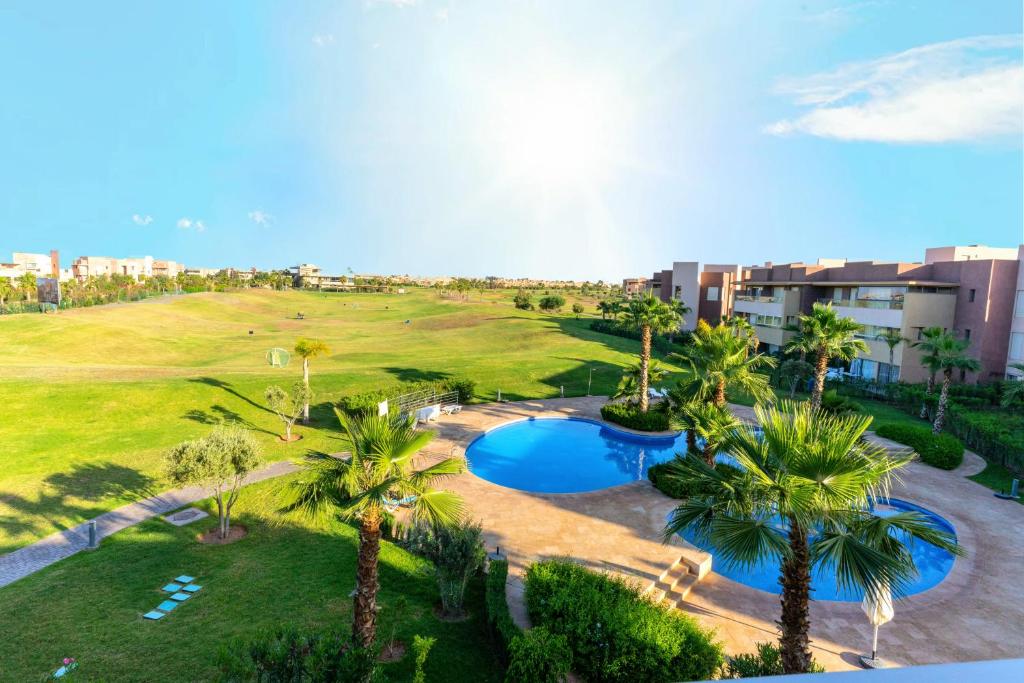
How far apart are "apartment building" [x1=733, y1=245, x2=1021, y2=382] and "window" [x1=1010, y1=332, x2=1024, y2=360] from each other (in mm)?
282

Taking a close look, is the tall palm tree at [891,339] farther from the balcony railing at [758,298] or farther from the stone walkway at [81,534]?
the stone walkway at [81,534]

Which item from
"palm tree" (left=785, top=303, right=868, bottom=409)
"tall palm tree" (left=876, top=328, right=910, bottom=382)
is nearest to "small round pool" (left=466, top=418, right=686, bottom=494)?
"palm tree" (left=785, top=303, right=868, bottom=409)

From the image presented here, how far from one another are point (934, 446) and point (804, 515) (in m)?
23.0

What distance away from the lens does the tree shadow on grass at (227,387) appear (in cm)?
3116

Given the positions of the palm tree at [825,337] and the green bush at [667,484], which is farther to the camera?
the palm tree at [825,337]

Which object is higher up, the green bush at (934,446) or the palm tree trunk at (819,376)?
the palm tree trunk at (819,376)

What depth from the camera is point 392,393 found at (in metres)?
31.2

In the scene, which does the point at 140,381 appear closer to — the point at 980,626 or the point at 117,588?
the point at 117,588

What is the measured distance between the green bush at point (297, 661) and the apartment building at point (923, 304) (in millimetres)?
36027

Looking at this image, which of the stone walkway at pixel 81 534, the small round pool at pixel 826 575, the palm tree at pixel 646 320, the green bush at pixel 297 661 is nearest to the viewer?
the green bush at pixel 297 661

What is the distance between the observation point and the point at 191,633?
11.8 metres

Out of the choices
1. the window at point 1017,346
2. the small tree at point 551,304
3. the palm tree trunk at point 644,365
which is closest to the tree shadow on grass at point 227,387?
the palm tree trunk at point 644,365

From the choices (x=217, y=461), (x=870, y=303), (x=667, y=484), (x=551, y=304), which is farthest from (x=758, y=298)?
(x=217, y=461)

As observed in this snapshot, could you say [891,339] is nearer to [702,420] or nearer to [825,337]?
[825,337]
